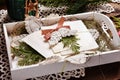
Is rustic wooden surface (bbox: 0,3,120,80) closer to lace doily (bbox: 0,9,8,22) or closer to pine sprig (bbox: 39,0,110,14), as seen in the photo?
pine sprig (bbox: 39,0,110,14)

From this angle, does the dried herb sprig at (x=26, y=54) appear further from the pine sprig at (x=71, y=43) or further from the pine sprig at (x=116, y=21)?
the pine sprig at (x=116, y=21)

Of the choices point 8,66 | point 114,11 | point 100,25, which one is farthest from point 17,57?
point 114,11

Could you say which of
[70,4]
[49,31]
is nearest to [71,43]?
[49,31]

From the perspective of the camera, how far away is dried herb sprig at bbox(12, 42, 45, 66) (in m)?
0.70

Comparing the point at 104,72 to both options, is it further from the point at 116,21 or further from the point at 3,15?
the point at 3,15

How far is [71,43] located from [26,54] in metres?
0.13

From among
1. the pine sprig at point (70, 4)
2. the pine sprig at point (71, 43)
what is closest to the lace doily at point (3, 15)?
the pine sprig at point (70, 4)

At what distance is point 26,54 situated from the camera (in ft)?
2.36

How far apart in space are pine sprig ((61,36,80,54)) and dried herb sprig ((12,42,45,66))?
8 centimetres

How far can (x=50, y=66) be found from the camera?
2.16ft

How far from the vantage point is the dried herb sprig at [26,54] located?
70 centimetres

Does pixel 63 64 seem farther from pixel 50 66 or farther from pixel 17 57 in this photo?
pixel 17 57

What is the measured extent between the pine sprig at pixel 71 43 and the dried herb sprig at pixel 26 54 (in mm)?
76

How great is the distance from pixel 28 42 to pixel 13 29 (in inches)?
3.9
